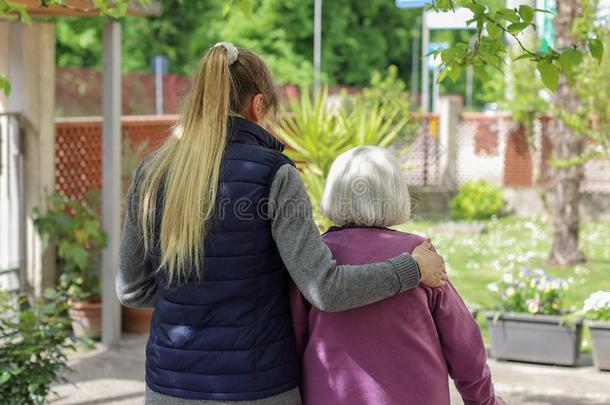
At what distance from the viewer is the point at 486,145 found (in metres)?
18.3

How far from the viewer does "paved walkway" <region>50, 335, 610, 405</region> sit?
588cm

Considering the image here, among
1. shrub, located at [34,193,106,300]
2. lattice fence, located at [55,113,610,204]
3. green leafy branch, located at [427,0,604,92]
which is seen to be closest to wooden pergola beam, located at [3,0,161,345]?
shrub, located at [34,193,106,300]

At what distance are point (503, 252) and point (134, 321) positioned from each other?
21.2ft

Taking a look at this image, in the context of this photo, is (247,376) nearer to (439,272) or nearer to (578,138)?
(439,272)

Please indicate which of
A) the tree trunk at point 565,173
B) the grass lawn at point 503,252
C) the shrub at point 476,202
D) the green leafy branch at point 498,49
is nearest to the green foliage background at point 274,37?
the shrub at point 476,202

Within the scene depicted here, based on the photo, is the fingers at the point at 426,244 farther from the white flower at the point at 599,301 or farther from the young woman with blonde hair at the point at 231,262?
the white flower at the point at 599,301

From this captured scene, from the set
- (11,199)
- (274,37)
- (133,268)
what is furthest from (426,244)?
(274,37)

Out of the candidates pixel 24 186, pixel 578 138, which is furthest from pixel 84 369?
pixel 578 138

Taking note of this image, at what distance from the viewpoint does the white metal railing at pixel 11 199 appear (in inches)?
269

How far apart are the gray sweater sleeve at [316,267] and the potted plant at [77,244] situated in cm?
451

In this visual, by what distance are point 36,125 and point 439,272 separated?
494 cm

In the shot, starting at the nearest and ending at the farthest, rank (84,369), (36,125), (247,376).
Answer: (247,376), (84,369), (36,125)

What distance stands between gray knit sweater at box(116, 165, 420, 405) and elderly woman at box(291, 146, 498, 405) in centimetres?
8

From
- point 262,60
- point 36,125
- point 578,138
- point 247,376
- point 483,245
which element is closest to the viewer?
point 247,376
